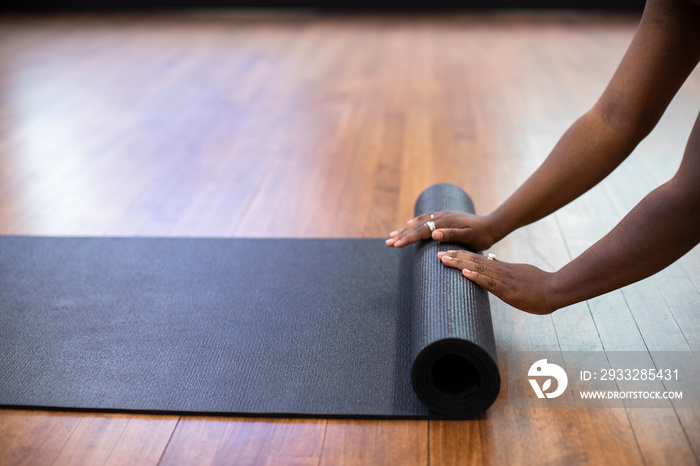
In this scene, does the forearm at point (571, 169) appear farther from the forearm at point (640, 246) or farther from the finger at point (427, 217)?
the forearm at point (640, 246)

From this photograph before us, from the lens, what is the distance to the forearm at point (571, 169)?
60.2 inches

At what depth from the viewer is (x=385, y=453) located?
1238 mm

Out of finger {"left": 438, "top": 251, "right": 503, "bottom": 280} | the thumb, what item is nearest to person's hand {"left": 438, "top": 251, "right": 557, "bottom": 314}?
finger {"left": 438, "top": 251, "right": 503, "bottom": 280}

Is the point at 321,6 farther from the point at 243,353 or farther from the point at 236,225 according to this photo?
the point at 243,353

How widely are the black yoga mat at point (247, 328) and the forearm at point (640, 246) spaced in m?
0.18

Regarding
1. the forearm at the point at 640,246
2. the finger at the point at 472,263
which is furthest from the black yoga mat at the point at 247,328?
the forearm at the point at 640,246

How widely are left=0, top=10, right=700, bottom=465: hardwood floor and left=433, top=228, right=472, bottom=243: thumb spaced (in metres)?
0.20

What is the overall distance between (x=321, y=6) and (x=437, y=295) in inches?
190

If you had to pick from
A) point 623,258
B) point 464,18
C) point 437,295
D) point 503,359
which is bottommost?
point 464,18

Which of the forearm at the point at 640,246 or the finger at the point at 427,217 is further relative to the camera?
the finger at the point at 427,217

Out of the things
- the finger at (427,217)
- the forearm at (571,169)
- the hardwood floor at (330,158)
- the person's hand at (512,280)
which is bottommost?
the hardwood floor at (330,158)

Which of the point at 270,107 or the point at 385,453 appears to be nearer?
the point at 385,453

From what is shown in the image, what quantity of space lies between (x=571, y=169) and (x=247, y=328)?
79 cm

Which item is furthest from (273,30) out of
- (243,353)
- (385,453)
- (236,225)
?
(385,453)
